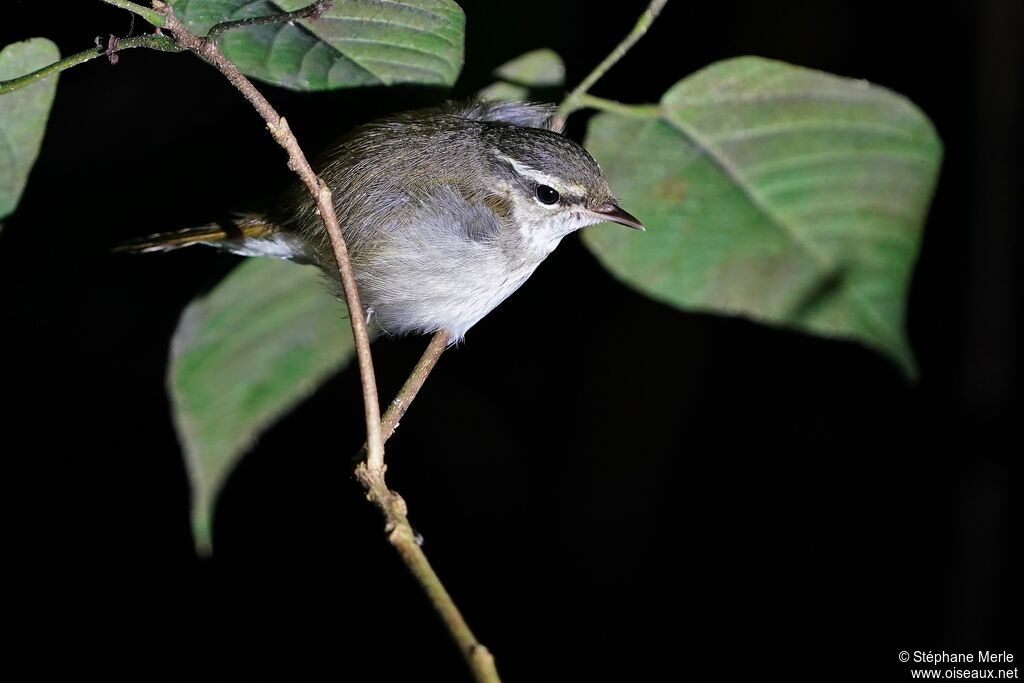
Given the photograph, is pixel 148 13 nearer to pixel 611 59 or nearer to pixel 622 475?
pixel 611 59

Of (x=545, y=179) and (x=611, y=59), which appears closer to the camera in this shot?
(x=611, y=59)

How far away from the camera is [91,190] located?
2.37 meters

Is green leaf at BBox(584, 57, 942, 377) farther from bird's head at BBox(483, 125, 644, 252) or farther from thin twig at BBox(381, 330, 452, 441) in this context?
thin twig at BBox(381, 330, 452, 441)

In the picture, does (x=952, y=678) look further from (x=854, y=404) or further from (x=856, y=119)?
(x=856, y=119)

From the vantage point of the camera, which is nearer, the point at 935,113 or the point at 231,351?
the point at 231,351

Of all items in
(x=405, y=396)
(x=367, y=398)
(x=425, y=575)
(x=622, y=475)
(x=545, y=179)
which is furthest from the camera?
(x=622, y=475)

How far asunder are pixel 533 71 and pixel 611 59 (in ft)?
0.75

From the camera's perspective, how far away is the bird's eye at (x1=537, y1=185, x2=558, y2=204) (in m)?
2.48

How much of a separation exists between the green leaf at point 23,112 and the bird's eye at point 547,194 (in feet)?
3.74

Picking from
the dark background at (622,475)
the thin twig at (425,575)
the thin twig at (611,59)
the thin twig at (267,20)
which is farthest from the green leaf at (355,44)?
the dark background at (622,475)

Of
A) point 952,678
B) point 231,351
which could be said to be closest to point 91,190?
point 231,351

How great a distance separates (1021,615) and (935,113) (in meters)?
1.99

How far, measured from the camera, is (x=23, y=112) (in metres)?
1.82

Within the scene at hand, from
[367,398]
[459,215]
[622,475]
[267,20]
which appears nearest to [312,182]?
[267,20]
